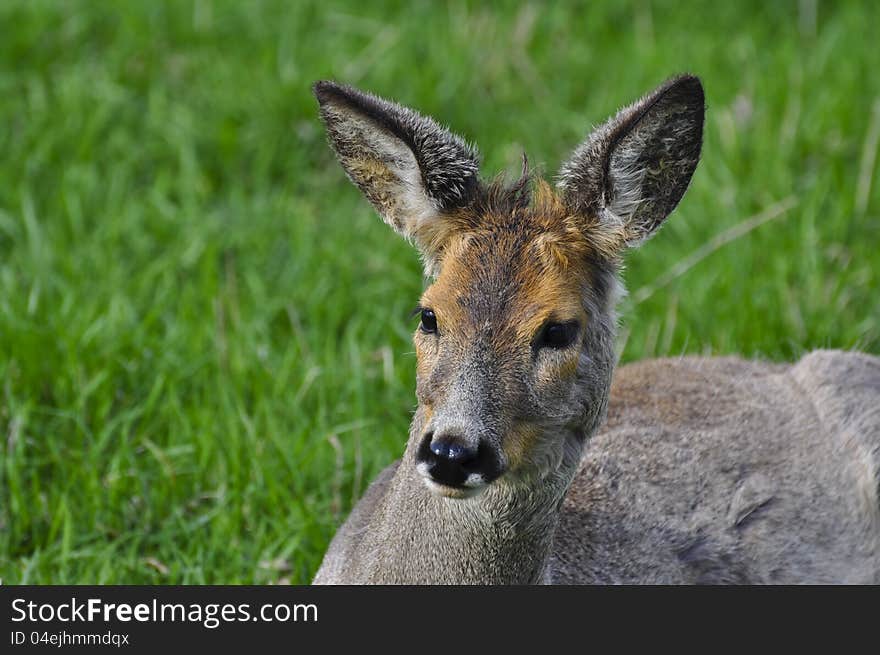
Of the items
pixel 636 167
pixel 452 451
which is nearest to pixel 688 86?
pixel 636 167

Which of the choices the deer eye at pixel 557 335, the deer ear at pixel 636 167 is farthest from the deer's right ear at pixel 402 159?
the deer eye at pixel 557 335

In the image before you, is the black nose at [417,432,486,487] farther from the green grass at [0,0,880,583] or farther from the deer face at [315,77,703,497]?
the green grass at [0,0,880,583]

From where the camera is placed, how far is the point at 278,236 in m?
7.06

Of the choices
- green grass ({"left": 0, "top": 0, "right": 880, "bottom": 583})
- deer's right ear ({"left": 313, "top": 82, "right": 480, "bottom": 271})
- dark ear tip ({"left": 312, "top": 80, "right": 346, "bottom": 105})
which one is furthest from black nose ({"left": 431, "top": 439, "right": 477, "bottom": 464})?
green grass ({"left": 0, "top": 0, "right": 880, "bottom": 583})

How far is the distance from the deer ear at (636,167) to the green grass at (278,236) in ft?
3.22

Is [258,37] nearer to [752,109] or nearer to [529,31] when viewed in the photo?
[529,31]

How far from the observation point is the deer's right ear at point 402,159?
4.31 m

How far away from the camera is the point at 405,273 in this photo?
22.4ft

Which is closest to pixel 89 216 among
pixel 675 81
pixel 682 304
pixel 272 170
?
pixel 272 170

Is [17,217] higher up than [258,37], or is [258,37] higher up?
[258,37]

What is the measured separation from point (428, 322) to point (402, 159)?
575 mm
